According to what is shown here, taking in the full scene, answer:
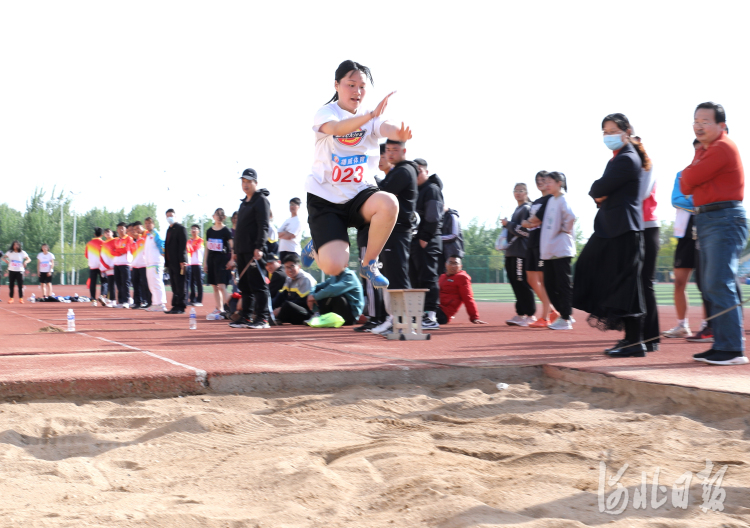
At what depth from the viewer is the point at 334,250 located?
4.71 meters

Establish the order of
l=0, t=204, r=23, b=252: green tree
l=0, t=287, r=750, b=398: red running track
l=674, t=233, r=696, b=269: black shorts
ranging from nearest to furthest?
l=0, t=287, r=750, b=398: red running track
l=674, t=233, r=696, b=269: black shorts
l=0, t=204, r=23, b=252: green tree

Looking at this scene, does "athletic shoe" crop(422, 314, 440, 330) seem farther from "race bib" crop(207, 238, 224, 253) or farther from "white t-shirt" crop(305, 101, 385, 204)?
"race bib" crop(207, 238, 224, 253)

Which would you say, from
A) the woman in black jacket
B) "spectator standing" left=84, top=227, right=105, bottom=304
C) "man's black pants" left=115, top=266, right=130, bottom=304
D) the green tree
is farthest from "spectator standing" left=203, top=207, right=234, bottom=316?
the green tree

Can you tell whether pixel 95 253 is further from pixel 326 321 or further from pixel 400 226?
pixel 400 226

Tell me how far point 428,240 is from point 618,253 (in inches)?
126

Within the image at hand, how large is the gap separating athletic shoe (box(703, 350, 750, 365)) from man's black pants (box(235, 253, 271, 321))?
535cm

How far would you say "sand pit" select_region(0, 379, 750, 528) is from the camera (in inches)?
87.9

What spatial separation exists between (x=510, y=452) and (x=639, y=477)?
0.53m

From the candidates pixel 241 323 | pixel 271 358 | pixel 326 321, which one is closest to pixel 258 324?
pixel 241 323

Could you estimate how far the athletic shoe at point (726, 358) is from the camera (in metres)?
4.83

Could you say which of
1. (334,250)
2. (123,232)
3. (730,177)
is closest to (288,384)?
(334,250)

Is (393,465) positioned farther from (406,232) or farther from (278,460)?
(406,232)

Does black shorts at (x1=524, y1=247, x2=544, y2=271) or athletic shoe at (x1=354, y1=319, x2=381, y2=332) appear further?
black shorts at (x1=524, y1=247, x2=544, y2=271)

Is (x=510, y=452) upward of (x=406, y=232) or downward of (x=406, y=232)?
downward
